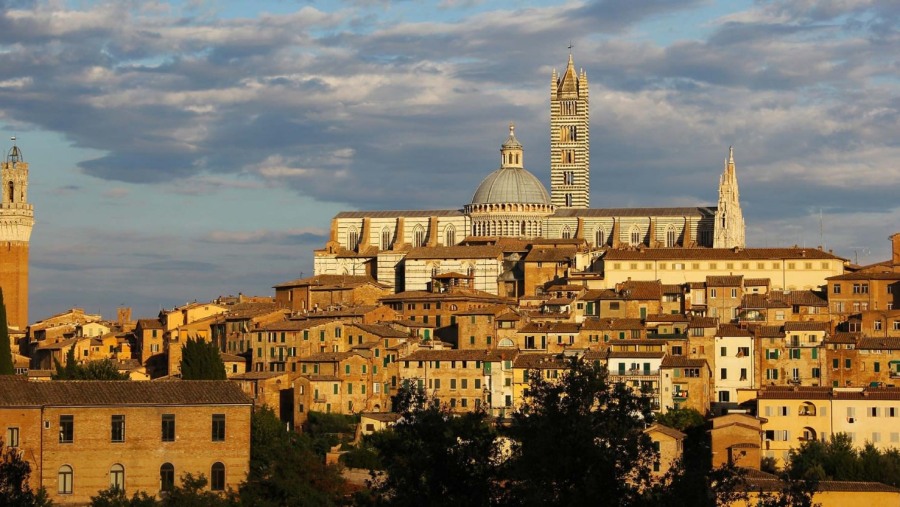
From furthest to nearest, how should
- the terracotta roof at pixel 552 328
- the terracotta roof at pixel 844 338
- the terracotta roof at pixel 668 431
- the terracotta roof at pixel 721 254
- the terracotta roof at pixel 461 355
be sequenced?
the terracotta roof at pixel 721 254
the terracotta roof at pixel 552 328
the terracotta roof at pixel 844 338
the terracotta roof at pixel 461 355
the terracotta roof at pixel 668 431

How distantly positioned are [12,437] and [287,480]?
6.64 metres

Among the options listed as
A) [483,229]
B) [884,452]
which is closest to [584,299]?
[884,452]

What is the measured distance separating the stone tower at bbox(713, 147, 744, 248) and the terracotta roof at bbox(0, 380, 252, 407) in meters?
50.8

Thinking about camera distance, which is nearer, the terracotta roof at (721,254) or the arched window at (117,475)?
the arched window at (117,475)

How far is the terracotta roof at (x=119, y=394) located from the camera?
45719mm

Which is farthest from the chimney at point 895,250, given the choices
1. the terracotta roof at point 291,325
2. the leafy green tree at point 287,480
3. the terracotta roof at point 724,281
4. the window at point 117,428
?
the window at point 117,428

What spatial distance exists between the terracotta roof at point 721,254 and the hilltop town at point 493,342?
0.16m

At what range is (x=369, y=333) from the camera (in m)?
70.1

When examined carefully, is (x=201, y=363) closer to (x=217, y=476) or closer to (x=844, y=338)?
(x=217, y=476)

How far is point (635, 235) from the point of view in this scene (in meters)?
101

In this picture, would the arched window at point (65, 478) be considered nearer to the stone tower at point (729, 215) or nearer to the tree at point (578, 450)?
the tree at point (578, 450)

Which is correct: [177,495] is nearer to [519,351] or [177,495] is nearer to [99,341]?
[519,351]

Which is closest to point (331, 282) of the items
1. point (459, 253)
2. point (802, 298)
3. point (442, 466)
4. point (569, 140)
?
point (459, 253)

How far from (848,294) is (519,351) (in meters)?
15.0
